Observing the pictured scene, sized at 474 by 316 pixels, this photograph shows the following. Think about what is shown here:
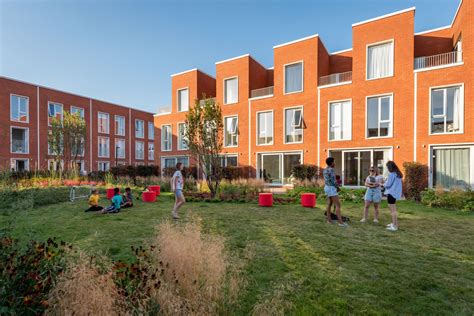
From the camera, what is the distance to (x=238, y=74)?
2266cm

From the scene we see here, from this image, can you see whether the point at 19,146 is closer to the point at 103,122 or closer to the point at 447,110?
the point at 103,122

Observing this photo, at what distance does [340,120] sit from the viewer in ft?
58.1

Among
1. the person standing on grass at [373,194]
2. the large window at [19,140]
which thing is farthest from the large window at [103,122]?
the person standing on grass at [373,194]

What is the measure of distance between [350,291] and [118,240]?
4.56 metres

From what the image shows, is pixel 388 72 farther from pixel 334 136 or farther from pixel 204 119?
pixel 204 119

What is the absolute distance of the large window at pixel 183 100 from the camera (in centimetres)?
2639

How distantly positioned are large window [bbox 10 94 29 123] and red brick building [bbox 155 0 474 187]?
21220 mm

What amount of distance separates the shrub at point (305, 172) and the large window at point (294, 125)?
2468 mm

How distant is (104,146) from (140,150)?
6.32 meters

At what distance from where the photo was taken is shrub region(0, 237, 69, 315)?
222cm

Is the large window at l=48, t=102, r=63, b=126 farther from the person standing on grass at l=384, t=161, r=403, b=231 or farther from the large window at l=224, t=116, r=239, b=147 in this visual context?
the person standing on grass at l=384, t=161, r=403, b=231

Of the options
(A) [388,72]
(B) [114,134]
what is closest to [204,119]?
(A) [388,72]

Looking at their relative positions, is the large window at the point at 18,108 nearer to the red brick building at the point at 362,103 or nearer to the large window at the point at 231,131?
the red brick building at the point at 362,103

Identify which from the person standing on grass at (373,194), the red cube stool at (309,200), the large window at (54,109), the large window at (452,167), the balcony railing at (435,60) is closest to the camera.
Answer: the person standing on grass at (373,194)
